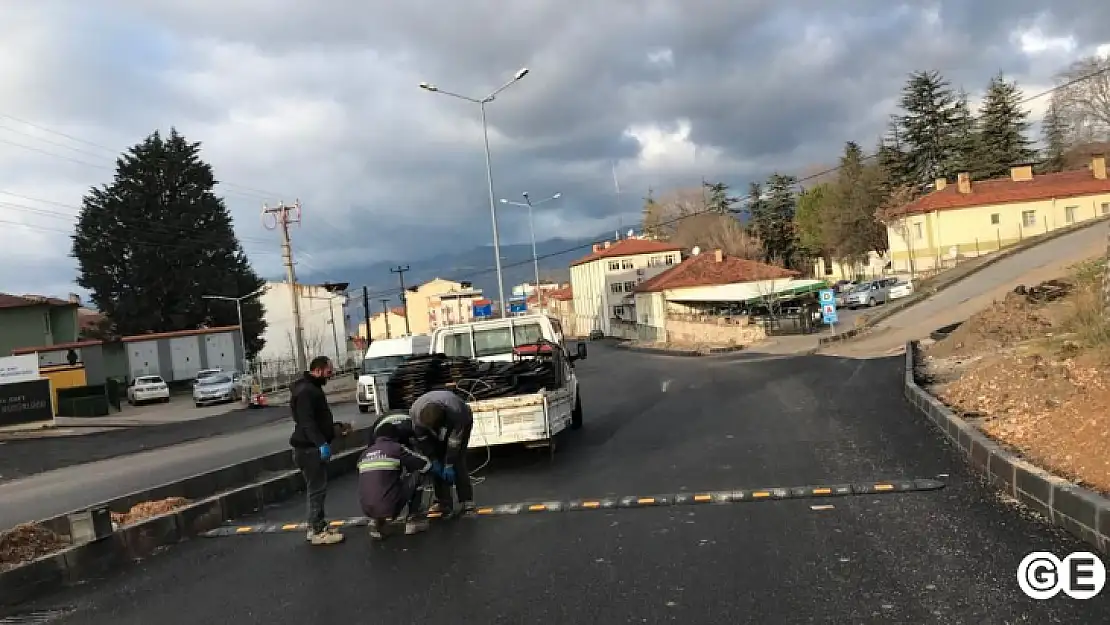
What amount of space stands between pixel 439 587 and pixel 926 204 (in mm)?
61169

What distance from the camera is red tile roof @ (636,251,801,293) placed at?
2552 inches

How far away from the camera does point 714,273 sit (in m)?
67.6

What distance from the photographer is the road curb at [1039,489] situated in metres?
5.76

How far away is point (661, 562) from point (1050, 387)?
21.2 ft

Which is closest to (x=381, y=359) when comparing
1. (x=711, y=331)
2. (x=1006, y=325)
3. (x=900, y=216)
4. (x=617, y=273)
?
(x=1006, y=325)

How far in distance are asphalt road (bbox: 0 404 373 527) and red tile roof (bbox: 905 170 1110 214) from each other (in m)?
45.6

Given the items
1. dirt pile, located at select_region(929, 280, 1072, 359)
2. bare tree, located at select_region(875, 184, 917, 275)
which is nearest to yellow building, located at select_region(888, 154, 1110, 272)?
bare tree, located at select_region(875, 184, 917, 275)

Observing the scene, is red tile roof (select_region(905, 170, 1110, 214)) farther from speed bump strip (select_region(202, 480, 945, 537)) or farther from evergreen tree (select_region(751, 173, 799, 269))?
speed bump strip (select_region(202, 480, 945, 537))

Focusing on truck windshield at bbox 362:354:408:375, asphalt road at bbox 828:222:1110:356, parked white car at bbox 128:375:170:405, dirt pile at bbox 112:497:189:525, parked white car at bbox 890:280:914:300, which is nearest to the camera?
dirt pile at bbox 112:497:189:525

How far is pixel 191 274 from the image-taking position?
192ft

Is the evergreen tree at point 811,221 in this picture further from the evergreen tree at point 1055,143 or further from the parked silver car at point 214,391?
the parked silver car at point 214,391

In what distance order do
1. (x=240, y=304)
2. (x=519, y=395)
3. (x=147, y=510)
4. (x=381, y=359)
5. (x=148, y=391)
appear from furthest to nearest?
(x=240, y=304)
(x=148, y=391)
(x=381, y=359)
(x=519, y=395)
(x=147, y=510)

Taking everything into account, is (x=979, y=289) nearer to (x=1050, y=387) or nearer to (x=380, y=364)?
(x=380, y=364)

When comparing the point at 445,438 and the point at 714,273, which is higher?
the point at 714,273
